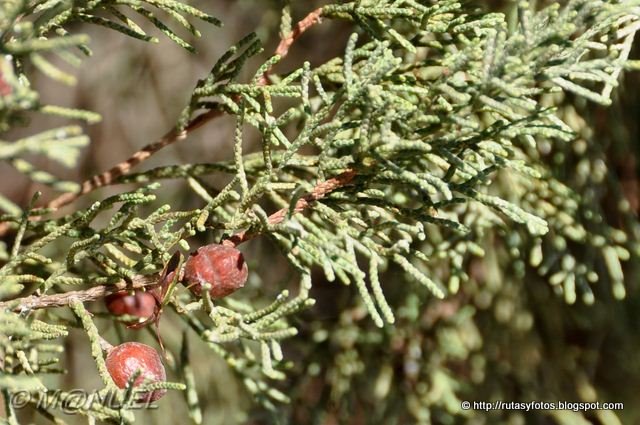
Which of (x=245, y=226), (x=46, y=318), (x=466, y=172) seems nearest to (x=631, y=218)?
(x=466, y=172)

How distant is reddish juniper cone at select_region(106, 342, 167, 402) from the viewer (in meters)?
1.04

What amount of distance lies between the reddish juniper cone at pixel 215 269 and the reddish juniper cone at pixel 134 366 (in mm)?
117

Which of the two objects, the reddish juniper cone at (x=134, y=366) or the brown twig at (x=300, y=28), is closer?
the reddish juniper cone at (x=134, y=366)

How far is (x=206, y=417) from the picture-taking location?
94.0 inches

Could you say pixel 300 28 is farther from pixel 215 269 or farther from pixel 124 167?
pixel 215 269

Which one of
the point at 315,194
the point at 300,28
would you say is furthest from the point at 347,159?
the point at 300,28

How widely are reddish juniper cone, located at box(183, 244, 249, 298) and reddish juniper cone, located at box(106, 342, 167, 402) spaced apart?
0.38 ft

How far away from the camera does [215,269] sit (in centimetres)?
105

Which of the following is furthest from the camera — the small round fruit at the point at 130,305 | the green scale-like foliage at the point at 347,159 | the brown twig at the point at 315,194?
the small round fruit at the point at 130,305

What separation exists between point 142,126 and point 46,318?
1.74 metres

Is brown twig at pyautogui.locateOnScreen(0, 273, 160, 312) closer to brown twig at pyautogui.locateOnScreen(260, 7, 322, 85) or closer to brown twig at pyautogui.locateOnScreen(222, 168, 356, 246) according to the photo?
brown twig at pyautogui.locateOnScreen(222, 168, 356, 246)

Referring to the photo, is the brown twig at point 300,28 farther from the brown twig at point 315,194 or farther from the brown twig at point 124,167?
the brown twig at point 315,194

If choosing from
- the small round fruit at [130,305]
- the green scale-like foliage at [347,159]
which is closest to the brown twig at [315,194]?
the green scale-like foliage at [347,159]

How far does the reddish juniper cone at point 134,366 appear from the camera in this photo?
104 cm
